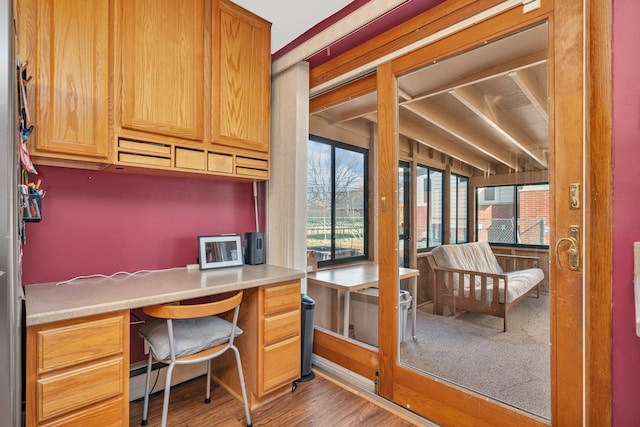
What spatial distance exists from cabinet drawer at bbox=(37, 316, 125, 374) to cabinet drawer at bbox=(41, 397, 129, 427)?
0.21 meters

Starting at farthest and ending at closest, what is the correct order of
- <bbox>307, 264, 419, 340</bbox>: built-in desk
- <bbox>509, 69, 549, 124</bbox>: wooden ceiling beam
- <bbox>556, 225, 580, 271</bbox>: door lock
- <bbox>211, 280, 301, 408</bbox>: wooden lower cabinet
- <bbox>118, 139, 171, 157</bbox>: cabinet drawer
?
<bbox>307, 264, 419, 340</bbox>: built-in desk
<bbox>211, 280, 301, 408</bbox>: wooden lower cabinet
<bbox>118, 139, 171, 157</bbox>: cabinet drawer
<bbox>509, 69, 549, 124</bbox>: wooden ceiling beam
<bbox>556, 225, 580, 271</bbox>: door lock

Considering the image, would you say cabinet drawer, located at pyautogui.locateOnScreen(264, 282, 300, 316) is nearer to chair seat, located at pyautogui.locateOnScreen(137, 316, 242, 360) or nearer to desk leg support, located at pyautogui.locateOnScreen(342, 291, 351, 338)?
chair seat, located at pyautogui.locateOnScreen(137, 316, 242, 360)

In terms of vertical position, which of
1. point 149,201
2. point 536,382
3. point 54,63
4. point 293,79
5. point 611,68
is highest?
point 293,79

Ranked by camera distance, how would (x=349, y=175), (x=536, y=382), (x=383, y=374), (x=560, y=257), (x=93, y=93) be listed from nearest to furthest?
(x=560, y=257)
(x=536, y=382)
(x=93, y=93)
(x=383, y=374)
(x=349, y=175)

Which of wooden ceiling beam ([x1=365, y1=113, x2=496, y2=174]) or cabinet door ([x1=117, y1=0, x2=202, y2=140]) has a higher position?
cabinet door ([x1=117, y1=0, x2=202, y2=140])

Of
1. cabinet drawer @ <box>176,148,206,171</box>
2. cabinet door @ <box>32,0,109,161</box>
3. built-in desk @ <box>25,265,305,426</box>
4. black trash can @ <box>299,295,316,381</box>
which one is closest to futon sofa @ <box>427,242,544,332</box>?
black trash can @ <box>299,295,316,381</box>

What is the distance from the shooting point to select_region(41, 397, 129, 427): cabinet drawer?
1274 mm

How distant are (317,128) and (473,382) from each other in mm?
2079

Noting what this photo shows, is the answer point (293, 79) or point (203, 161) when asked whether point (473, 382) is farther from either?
point (293, 79)

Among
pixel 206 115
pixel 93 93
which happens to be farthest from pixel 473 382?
pixel 93 93

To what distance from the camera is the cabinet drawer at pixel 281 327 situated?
190 cm

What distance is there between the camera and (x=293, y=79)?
2410mm

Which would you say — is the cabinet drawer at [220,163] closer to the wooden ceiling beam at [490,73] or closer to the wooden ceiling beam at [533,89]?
the wooden ceiling beam at [490,73]

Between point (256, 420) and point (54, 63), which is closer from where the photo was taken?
point (54, 63)
